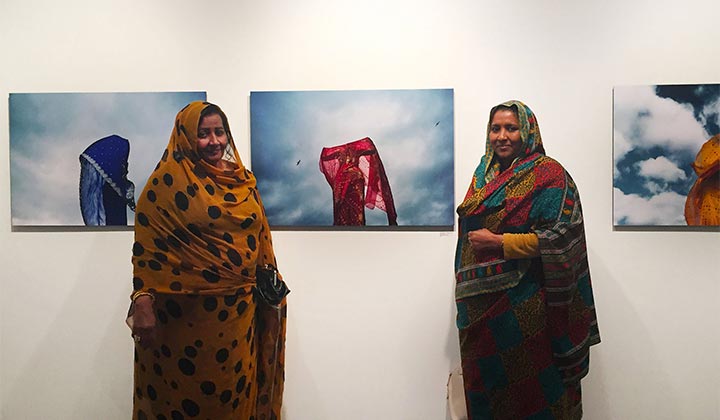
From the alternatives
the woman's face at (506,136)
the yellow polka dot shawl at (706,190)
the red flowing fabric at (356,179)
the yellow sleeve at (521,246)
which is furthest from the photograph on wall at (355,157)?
the yellow polka dot shawl at (706,190)

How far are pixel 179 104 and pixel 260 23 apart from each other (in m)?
0.48

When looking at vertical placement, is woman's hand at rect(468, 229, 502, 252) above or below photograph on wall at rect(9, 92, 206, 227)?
below

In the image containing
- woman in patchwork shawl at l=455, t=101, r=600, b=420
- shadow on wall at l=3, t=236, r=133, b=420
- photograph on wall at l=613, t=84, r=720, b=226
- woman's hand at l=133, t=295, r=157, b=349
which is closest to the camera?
woman's hand at l=133, t=295, r=157, b=349

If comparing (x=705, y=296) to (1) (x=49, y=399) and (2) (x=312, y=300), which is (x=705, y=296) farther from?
(1) (x=49, y=399)

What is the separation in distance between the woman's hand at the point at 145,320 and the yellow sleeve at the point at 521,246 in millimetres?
1135

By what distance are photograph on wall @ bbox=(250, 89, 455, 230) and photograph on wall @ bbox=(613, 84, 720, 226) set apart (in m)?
0.70

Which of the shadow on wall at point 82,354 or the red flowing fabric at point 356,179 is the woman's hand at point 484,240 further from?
the shadow on wall at point 82,354

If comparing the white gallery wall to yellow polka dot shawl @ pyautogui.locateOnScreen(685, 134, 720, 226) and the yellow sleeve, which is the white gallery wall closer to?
yellow polka dot shawl @ pyautogui.locateOnScreen(685, 134, 720, 226)

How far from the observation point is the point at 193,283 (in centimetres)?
170

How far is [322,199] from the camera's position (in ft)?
7.39

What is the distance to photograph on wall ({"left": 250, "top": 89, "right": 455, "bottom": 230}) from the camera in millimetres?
2221

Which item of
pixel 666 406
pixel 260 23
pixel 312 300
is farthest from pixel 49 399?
pixel 666 406

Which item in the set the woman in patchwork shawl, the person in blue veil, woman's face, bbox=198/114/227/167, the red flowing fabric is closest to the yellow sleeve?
the woman in patchwork shawl

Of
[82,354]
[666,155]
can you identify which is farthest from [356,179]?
[82,354]
